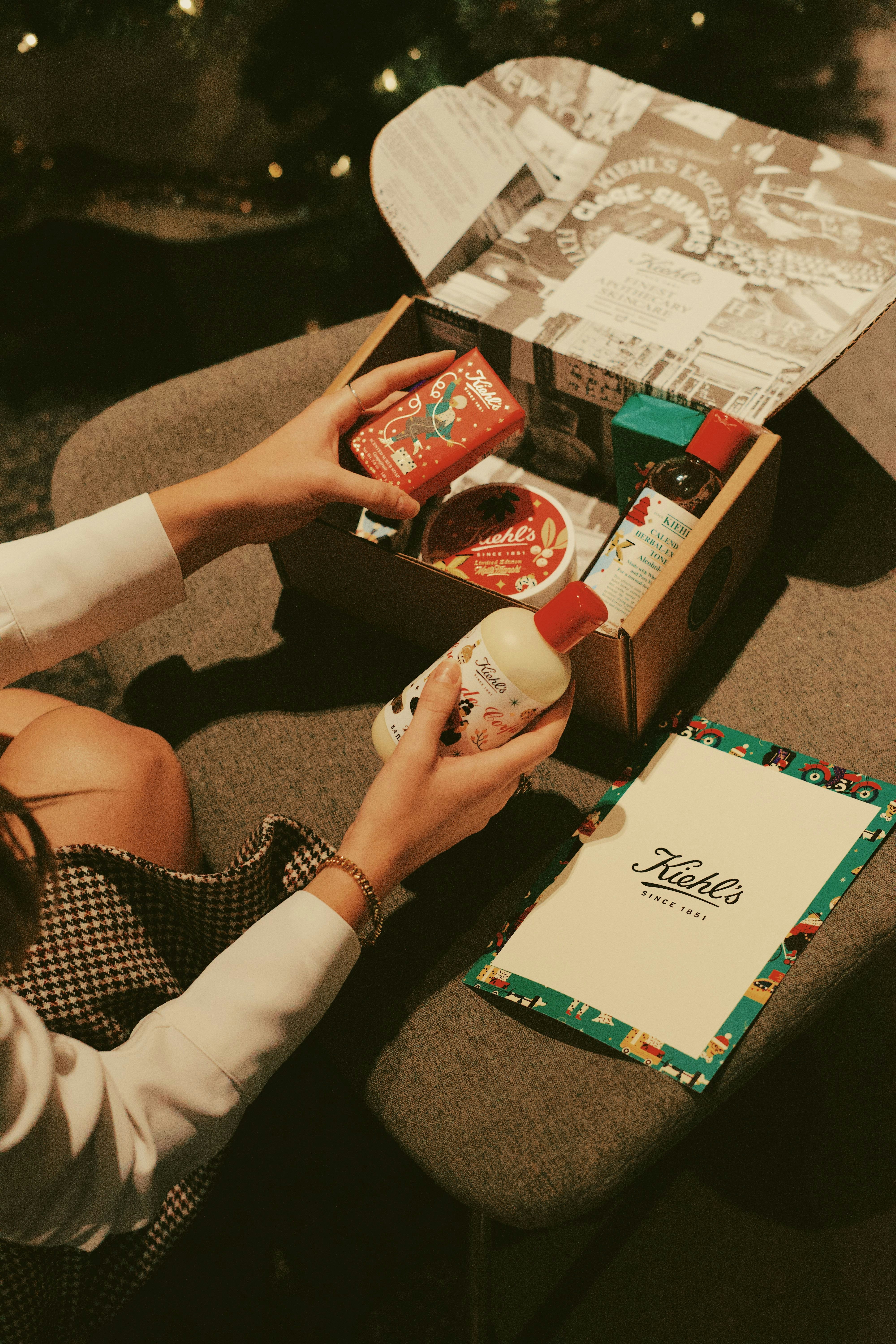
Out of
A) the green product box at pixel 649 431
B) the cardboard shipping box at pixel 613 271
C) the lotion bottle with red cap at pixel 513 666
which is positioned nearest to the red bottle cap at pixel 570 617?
the lotion bottle with red cap at pixel 513 666

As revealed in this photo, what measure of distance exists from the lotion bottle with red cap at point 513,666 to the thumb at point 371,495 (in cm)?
14

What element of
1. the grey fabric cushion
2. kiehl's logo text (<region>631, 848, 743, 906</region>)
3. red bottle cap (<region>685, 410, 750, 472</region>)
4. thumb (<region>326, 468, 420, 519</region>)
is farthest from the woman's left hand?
kiehl's logo text (<region>631, 848, 743, 906</region>)

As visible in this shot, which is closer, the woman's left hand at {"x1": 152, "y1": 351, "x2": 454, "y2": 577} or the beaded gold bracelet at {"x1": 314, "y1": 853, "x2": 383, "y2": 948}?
Result: the beaded gold bracelet at {"x1": 314, "y1": 853, "x2": 383, "y2": 948}

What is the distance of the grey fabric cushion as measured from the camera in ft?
2.13

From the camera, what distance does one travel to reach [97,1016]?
0.66m

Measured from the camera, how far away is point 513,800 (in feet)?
2.57

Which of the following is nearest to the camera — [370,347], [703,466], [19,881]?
[19,881]

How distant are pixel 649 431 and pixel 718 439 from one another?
79 millimetres

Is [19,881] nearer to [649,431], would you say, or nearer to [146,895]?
[146,895]

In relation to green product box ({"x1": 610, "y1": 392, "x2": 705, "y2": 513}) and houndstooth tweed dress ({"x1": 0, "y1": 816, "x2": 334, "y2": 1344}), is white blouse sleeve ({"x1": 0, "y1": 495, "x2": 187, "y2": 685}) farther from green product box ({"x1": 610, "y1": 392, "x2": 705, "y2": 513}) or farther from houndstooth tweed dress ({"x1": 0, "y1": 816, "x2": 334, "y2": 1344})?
green product box ({"x1": 610, "y1": 392, "x2": 705, "y2": 513})

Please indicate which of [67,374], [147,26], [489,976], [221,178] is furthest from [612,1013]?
[221,178]

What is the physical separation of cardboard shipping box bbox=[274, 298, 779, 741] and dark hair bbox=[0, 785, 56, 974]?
1.09ft

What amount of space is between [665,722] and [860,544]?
0.87 ft

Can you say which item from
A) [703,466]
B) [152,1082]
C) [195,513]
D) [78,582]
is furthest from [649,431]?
[152,1082]
